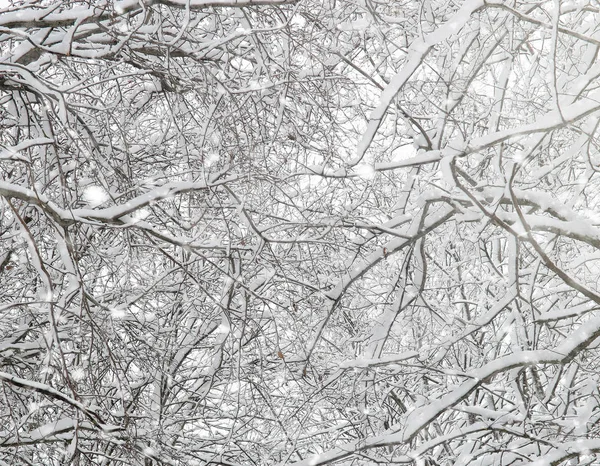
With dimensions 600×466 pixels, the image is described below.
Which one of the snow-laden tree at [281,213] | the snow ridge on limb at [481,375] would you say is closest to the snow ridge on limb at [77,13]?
the snow-laden tree at [281,213]

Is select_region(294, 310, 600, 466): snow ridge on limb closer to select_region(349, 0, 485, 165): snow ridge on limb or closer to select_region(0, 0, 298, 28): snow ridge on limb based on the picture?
select_region(349, 0, 485, 165): snow ridge on limb

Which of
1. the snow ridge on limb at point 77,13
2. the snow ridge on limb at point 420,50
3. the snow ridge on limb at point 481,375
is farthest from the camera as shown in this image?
the snow ridge on limb at point 481,375

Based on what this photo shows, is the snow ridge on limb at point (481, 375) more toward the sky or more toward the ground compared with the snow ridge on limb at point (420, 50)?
more toward the ground

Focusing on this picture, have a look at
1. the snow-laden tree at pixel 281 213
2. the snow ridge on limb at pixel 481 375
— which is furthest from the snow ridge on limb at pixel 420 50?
the snow ridge on limb at pixel 481 375

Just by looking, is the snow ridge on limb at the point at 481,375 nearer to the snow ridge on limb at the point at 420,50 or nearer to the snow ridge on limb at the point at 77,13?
the snow ridge on limb at the point at 420,50

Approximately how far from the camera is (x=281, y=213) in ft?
22.7

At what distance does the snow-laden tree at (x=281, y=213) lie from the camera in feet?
10.8

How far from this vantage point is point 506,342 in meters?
8.12

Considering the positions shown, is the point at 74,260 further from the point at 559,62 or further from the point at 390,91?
the point at 559,62

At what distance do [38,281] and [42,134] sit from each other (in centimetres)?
182

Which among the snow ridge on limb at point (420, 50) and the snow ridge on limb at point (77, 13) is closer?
the snow ridge on limb at point (420, 50)

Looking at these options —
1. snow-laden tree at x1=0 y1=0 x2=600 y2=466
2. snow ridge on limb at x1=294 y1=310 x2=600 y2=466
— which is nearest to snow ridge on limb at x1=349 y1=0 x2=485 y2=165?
snow-laden tree at x1=0 y1=0 x2=600 y2=466

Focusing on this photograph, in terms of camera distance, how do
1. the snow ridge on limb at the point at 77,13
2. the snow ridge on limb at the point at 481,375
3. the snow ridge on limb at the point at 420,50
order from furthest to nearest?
the snow ridge on limb at the point at 481,375 < the snow ridge on limb at the point at 77,13 < the snow ridge on limb at the point at 420,50

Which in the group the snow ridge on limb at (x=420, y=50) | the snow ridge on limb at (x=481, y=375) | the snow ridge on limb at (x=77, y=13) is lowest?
the snow ridge on limb at (x=481, y=375)
